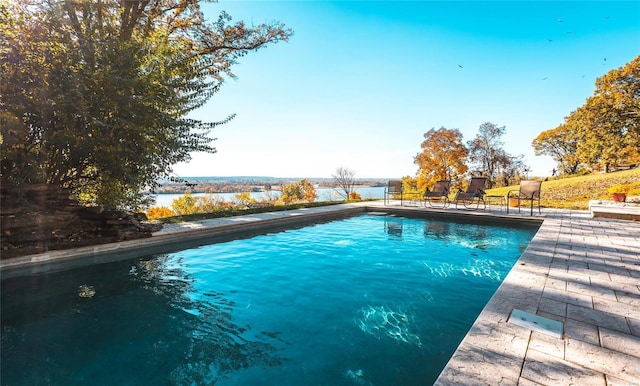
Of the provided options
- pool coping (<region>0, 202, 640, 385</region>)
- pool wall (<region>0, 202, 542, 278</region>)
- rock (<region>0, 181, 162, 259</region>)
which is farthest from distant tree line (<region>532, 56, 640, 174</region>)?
rock (<region>0, 181, 162, 259</region>)

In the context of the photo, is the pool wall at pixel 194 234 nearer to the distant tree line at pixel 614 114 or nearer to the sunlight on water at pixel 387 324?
the sunlight on water at pixel 387 324

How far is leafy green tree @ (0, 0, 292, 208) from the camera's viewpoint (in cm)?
434

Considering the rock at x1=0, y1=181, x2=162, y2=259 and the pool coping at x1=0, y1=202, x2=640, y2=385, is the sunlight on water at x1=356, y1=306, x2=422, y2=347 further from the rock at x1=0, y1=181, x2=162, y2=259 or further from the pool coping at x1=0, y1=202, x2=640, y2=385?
the rock at x1=0, y1=181, x2=162, y2=259

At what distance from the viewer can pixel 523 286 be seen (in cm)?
300

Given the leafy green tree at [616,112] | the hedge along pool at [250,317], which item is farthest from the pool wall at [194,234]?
the leafy green tree at [616,112]

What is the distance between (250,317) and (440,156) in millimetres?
17441

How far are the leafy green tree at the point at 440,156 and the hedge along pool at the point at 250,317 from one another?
13126mm

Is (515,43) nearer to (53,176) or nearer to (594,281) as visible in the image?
(594,281)

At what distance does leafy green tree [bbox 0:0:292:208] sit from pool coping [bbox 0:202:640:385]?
1660 millimetres

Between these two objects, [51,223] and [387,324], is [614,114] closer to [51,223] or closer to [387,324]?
[387,324]

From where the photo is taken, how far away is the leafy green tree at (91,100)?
4.34 meters

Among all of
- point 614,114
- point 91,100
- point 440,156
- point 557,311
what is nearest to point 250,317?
point 557,311

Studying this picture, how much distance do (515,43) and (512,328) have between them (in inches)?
502

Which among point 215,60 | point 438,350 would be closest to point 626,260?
point 438,350
